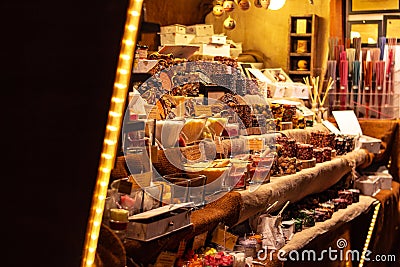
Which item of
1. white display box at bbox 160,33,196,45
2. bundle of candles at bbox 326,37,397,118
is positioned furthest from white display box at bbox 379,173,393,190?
white display box at bbox 160,33,196,45

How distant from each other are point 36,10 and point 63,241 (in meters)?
0.40

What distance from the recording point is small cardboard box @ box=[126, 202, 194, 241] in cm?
210

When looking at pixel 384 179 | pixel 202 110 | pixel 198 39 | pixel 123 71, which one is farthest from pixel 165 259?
pixel 384 179

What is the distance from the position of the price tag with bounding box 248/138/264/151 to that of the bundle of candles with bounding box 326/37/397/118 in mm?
→ 3250

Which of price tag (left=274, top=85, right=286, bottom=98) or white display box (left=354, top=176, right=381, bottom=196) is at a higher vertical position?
price tag (left=274, top=85, right=286, bottom=98)

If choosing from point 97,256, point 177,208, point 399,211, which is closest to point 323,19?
point 399,211

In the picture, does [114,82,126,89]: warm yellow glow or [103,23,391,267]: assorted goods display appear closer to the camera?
[114,82,126,89]: warm yellow glow

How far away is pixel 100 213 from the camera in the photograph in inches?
47.6

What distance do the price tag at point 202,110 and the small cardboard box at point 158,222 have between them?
43.0 inches

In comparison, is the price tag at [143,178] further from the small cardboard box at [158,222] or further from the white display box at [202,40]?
the white display box at [202,40]

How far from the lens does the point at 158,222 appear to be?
2178 mm

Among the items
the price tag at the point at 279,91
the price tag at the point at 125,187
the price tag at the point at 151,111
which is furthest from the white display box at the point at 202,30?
the price tag at the point at 125,187

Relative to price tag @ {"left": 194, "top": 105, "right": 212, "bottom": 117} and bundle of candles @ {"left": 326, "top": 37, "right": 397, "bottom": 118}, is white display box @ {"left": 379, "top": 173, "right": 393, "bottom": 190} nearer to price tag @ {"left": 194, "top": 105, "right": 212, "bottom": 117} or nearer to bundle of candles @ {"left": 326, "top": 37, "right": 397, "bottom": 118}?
bundle of candles @ {"left": 326, "top": 37, "right": 397, "bottom": 118}

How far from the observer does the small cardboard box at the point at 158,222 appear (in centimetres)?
210
